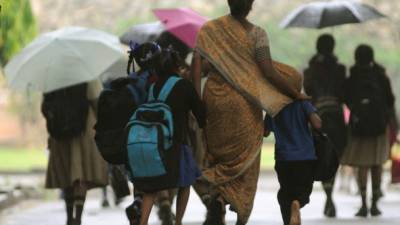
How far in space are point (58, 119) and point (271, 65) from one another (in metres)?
3.36

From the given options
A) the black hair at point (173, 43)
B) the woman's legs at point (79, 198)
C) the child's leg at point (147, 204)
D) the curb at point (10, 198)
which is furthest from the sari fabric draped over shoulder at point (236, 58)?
the curb at point (10, 198)

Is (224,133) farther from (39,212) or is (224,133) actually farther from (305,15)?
(39,212)

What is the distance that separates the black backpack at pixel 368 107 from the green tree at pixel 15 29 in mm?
6785

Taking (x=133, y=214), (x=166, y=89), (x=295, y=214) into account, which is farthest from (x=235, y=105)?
(x=133, y=214)

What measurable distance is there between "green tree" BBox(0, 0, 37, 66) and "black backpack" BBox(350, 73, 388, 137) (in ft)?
22.3

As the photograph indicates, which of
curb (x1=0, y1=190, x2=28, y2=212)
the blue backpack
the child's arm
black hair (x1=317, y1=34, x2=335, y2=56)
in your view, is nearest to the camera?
the blue backpack

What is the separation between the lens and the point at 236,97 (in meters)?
11.1

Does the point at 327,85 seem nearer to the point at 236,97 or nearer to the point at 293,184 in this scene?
the point at 293,184

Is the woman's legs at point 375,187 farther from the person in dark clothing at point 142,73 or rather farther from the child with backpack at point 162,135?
the child with backpack at point 162,135

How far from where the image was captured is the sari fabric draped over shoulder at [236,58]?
36.3ft

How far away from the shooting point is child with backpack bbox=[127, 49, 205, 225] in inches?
414

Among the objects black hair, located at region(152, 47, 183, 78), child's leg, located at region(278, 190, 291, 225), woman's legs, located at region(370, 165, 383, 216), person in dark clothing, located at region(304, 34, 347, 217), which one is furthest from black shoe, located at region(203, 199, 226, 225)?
woman's legs, located at region(370, 165, 383, 216)

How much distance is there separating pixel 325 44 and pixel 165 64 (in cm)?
486

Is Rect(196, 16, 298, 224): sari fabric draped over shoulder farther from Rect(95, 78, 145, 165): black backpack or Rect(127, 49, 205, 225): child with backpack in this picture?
Rect(95, 78, 145, 165): black backpack
